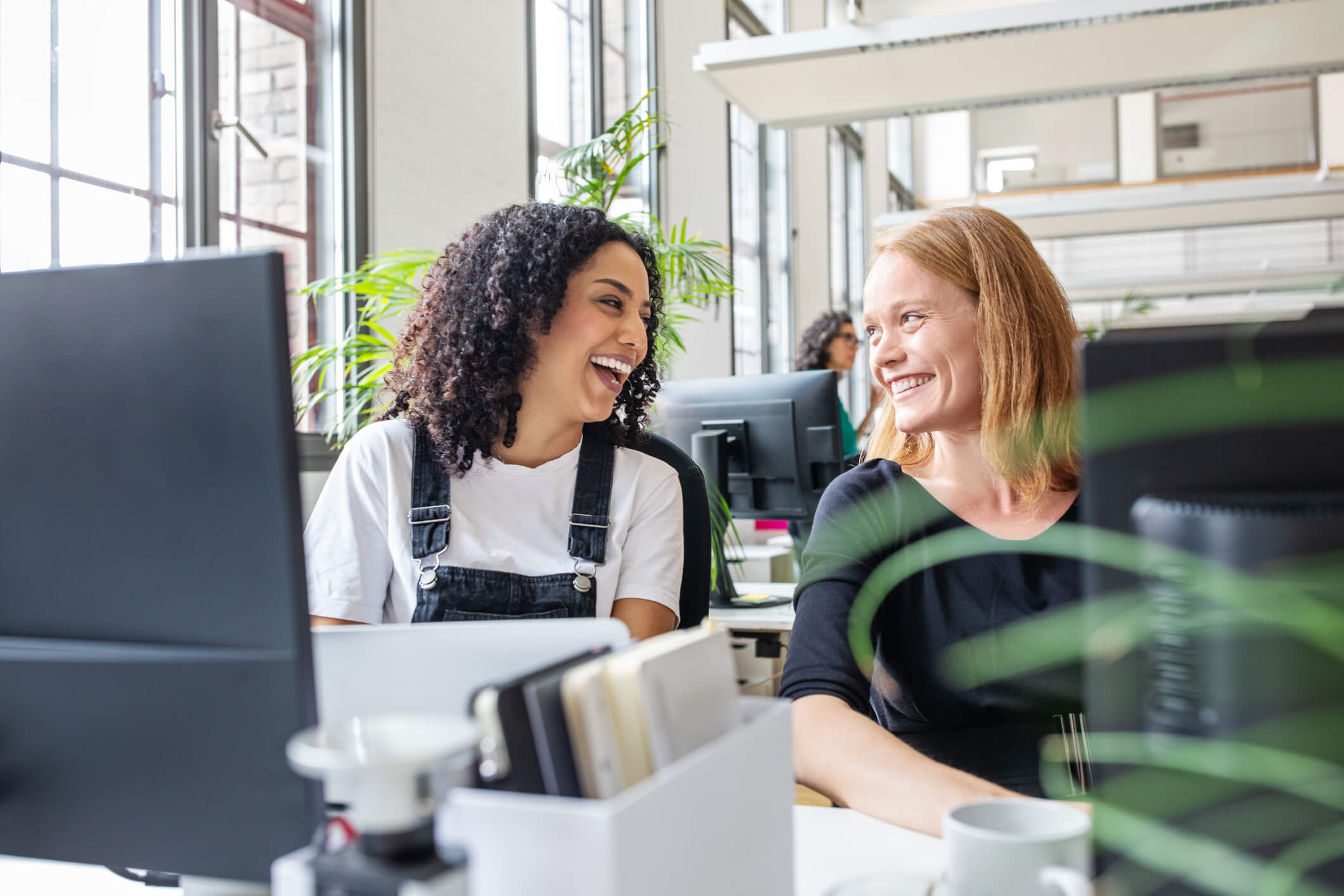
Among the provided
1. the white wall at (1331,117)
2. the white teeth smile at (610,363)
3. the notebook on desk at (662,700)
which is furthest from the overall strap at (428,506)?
the white wall at (1331,117)

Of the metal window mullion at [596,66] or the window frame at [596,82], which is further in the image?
the metal window mullion at [596,66]

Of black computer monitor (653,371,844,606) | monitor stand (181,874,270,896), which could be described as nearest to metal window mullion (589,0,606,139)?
black computer monitor (653,371,844,606)

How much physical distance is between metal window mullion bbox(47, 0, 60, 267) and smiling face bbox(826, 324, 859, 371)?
308 cm

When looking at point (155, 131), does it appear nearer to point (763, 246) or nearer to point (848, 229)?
point (763, 246)

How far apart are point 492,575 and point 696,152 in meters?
4.27

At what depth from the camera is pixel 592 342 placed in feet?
5.47

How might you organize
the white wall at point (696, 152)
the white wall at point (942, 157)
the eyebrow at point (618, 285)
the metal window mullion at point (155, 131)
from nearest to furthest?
the eyebrow at point (618, 285), the metal window mullion at point (155, 131), the white wall at point (696, 152), the white wall at point (942, 157)

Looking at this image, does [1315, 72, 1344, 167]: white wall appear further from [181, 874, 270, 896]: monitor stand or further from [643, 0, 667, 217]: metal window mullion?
[181, 874, 270, 896]: monitor stand

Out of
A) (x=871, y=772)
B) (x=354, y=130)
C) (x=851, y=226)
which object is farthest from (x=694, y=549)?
(x=851, y=226)

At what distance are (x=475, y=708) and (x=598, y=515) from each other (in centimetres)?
96

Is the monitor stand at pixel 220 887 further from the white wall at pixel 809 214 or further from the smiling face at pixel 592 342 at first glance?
the white wall at pixel 809 214

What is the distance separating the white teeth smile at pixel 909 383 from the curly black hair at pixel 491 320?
460mm

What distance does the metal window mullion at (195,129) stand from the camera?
8.17 ft

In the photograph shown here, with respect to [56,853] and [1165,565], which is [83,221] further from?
[1165,565]
